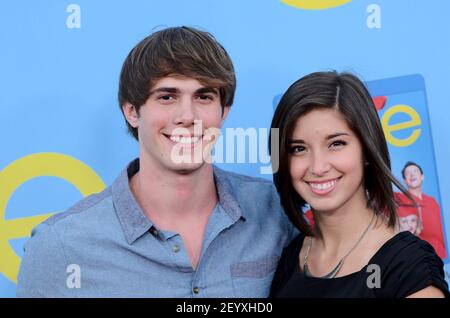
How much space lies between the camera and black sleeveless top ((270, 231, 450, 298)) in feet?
4.35

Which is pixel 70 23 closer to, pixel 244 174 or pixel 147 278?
pixel 244 174

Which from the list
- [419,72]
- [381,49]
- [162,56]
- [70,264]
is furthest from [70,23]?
[419,72]

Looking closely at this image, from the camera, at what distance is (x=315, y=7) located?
Answer: 200cm

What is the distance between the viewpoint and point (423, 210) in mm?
1994

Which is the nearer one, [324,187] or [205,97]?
[324,187]

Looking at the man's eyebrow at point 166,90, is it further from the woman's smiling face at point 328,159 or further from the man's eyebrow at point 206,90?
the woman's smiling face at point 328,159

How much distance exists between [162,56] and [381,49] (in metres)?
0.72

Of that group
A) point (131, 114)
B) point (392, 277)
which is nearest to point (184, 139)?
point (131, 114)

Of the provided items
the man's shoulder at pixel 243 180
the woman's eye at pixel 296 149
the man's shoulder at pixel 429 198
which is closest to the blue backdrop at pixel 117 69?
the man's shoulder at pixel 429 198

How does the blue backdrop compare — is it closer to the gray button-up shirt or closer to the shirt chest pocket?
the gray button-up shirt

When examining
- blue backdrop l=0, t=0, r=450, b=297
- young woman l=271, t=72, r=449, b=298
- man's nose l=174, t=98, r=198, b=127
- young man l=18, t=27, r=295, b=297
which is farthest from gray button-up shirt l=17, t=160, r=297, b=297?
blue backdrop l=0, t=0, r=450, b=297

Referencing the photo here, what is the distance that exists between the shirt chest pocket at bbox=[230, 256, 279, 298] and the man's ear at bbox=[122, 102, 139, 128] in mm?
441

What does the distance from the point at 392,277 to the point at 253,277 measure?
40 centimetres

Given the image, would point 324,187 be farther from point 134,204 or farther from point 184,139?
point 134,204
